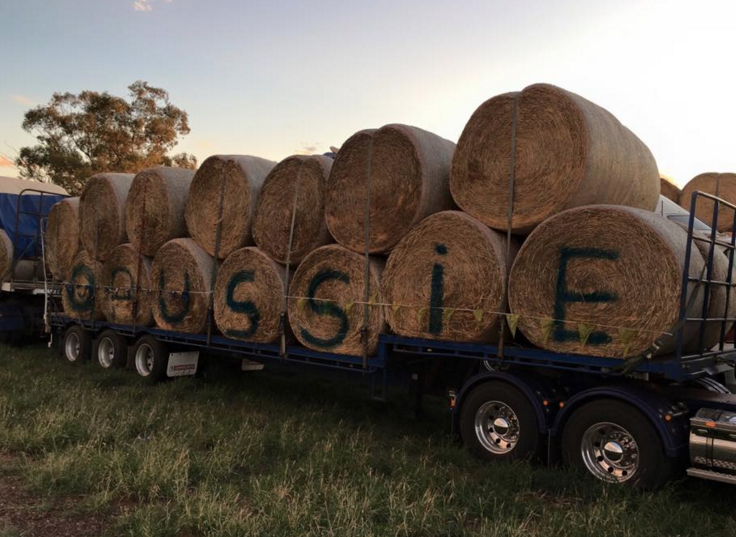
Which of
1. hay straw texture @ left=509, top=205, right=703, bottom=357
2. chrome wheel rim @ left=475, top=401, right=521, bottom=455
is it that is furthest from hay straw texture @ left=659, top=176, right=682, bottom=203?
chrome wheel rim @ left=475, top=401, right=521, bottom=455

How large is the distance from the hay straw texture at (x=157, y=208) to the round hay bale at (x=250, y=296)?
171 cm

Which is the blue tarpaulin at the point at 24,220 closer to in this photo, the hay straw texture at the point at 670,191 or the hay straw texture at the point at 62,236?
the hay straw texture at the point at 62,236

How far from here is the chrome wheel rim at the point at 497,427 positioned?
6160mm

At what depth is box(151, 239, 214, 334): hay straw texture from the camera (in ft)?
30.9

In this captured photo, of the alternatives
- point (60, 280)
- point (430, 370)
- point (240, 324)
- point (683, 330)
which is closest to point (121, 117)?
point (60, 280)

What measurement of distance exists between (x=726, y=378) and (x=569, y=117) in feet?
10.9

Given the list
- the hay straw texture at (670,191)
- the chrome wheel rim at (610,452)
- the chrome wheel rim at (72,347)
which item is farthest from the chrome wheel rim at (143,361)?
the hay straw texture at (670,191)

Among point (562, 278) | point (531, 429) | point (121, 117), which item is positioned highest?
point (121, 117)

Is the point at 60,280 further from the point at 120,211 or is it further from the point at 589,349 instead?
the point at 589,349

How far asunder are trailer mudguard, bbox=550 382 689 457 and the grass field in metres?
0.40

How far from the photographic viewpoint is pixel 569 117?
19.0ft

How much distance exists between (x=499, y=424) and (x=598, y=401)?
107 centimetres

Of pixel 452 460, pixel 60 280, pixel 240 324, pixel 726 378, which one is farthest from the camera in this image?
pixel 60 280

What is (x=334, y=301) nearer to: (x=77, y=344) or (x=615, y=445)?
(x=615, y=445)
